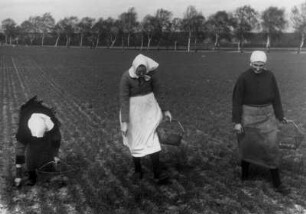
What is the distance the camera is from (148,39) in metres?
111

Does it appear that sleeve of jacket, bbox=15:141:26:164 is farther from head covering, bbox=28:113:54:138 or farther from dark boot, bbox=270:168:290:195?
dark boot, bbox=270:168:290:195

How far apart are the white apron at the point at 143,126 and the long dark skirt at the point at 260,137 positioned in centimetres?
110

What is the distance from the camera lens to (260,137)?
5.55 m

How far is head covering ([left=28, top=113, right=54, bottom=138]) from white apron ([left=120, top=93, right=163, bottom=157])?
103 centimetres

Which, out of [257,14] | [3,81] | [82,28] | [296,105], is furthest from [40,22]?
[296,105]

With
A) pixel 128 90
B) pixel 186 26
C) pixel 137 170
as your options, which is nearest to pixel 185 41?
pixel 186 26

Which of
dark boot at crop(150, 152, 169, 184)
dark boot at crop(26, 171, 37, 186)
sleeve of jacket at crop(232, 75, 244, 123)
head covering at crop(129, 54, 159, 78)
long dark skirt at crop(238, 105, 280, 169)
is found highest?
head covering at crop(129, 54, 159, 78)

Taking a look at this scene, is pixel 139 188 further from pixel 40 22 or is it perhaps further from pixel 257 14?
pixel 40 22

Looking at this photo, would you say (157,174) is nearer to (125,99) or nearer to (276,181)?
(125,99)

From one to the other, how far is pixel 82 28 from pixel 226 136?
4962 inches

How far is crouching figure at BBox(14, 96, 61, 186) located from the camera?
558cm

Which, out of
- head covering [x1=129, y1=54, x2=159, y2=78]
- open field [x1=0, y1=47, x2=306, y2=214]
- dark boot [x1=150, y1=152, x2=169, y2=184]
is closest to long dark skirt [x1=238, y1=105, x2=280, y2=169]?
open field [x1=0, y1=47, x2=306, y2=214]

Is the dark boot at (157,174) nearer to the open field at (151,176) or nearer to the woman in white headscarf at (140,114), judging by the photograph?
the woman in white headscarf at (140,114)

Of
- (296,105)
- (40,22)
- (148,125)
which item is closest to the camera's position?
(148,125)
